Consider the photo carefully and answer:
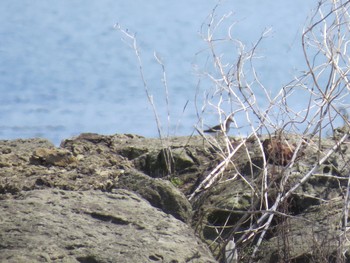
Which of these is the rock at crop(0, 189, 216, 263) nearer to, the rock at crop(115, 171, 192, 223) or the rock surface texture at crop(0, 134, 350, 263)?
the rock surface texture at crop(0, 134, 350, 263)

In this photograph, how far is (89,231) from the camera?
394 cm

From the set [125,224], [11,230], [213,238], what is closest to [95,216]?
[125,224]

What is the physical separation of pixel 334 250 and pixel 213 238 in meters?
0.68

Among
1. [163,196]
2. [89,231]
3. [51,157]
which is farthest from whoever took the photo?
[51,157]

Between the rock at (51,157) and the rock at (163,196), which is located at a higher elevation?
the rock at (51,157)

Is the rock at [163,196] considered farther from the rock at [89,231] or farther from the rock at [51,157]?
the rock at [51,157]

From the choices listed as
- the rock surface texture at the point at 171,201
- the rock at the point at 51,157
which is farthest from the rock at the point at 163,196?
the rock at the point at 51,157

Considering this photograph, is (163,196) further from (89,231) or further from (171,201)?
(89,231)

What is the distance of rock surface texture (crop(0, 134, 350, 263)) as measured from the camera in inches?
153

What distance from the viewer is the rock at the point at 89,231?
377 centimetres

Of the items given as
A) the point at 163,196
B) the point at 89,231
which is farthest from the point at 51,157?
the point at 89,231

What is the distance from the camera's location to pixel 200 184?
5.51m

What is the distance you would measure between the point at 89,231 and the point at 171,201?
0.80 m

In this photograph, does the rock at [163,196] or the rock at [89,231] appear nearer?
the rock at [89,231]
